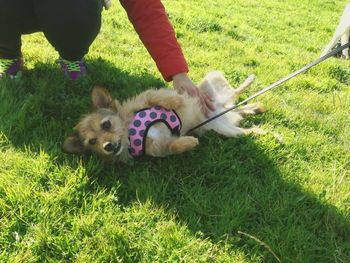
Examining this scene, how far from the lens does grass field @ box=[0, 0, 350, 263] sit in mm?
2566

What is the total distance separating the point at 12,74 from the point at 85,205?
2.13m

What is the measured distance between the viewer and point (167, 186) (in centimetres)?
308

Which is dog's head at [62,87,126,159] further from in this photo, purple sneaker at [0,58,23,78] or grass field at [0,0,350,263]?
purple sneaker at [0,58,23,78]

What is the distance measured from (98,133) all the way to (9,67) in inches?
62.9

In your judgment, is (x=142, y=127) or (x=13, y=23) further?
(x=13, y=23)

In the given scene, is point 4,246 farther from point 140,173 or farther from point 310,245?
point 310,245

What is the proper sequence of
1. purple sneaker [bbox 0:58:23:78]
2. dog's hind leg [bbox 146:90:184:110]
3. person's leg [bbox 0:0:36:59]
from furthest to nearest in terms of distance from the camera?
purple sneaker [bbox 0:58:23:78] < person's leg [bbox 0:0:36:59] < dog's hind leg [bbox 146:90:184:110]

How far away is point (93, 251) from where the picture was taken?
2479 millimetres

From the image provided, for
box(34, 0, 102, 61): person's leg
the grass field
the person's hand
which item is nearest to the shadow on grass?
the grass field

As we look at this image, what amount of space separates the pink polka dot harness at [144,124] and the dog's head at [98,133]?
0.10 metres

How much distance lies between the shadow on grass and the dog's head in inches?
4.8

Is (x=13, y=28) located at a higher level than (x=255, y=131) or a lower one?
higher

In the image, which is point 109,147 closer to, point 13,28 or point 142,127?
point 142,127

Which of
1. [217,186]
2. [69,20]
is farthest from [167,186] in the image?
[69,20]
